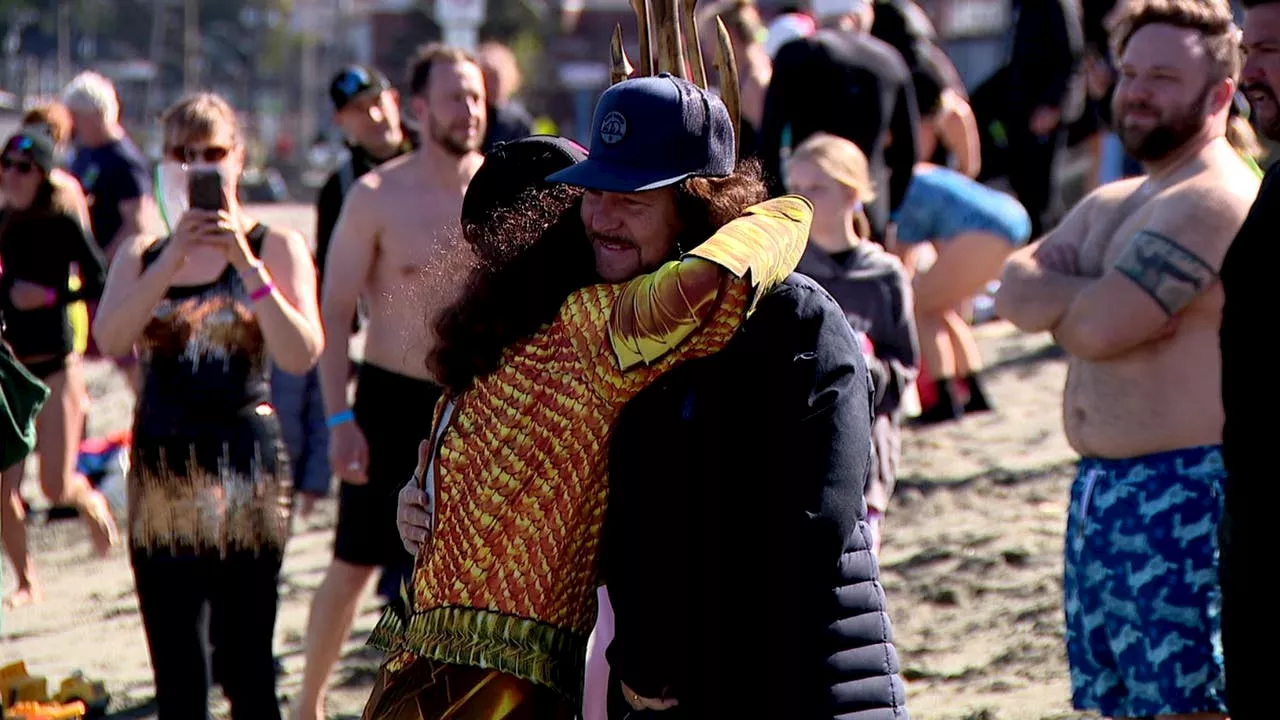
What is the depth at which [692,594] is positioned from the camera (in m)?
2.60

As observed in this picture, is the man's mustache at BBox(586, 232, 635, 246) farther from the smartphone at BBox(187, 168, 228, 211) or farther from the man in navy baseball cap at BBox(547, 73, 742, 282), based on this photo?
the smartphone at BBox(187, 168, 228, 211)

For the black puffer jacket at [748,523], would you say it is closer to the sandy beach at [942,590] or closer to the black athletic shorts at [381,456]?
the black athletic shorts at [381,456]

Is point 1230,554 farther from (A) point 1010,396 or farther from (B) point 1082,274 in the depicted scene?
(A) point 1010,396

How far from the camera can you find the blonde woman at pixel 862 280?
495 centimetres

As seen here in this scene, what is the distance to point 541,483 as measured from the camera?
8.87 feet

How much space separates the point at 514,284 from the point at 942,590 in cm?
373

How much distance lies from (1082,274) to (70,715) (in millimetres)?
2849

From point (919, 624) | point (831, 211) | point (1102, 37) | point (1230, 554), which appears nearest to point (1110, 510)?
point (1230, 554)

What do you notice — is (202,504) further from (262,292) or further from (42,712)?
(42,712)

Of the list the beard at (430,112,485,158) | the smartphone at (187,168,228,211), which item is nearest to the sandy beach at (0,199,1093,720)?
the smartphone at (187,168,228,211)

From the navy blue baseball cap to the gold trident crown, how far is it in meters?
0.25

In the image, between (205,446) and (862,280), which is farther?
(862,280)

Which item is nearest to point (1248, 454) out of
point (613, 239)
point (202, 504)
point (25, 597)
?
point (613, 239)

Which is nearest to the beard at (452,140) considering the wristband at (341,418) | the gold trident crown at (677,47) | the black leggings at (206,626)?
the wristband at (341,418)
